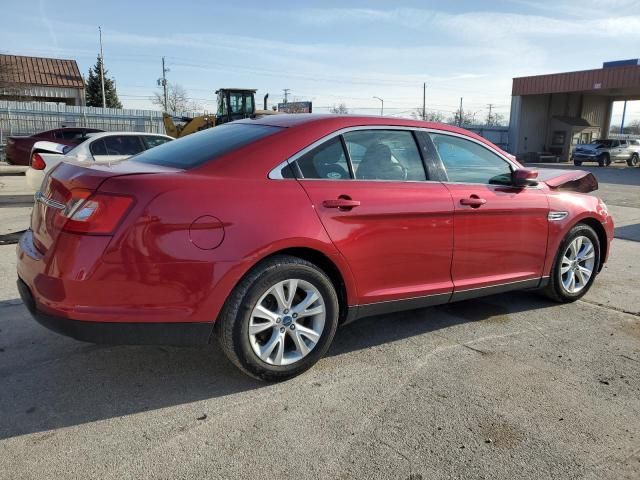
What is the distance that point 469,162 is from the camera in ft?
13.5

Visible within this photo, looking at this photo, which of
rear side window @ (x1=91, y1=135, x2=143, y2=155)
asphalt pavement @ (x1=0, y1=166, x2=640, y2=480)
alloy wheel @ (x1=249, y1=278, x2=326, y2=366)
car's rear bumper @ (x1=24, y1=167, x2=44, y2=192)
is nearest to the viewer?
asphalt pavement @ (x1=0, y1=166, x2=640, y2=480)

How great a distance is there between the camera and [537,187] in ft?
14.5

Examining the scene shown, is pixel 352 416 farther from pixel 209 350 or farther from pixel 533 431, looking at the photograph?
Answer: pixel 209 350

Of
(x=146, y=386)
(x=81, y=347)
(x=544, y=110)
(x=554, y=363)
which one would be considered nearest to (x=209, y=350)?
(x=146, y=386)

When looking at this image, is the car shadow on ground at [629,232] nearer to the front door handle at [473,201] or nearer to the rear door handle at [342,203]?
the front door handle at [473,201]

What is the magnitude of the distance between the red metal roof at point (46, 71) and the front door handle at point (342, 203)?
2029 inches

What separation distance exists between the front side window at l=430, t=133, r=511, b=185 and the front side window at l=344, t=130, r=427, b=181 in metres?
0.26

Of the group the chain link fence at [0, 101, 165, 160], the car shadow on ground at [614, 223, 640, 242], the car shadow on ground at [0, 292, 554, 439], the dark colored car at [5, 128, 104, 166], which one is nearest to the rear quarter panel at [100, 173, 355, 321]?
the car shadow on ground at [0, 292, 554, 439]

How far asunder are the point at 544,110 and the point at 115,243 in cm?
4092

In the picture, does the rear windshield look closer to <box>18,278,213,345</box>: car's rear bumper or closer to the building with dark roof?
<box>18,278,213,345</box>: car's rear bumper

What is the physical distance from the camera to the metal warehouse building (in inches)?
1416

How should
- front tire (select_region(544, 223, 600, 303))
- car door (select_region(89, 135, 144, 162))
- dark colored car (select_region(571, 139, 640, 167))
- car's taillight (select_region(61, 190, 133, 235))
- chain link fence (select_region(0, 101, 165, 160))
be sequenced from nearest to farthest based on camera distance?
1. car's taillight (select_region(61, 190, 133, 235))
2. front tire (select_region(544, 223, 600, 303))
3. car door (select_region(89, 135, 144, 162))
4. chain link fence (select_region(0, 101, 165, 160))
5. dark colored car (select_region(571, 139, 640, 167))

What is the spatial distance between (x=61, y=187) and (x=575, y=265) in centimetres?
425

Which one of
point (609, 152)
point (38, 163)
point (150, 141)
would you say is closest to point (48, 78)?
point (150, 141)
